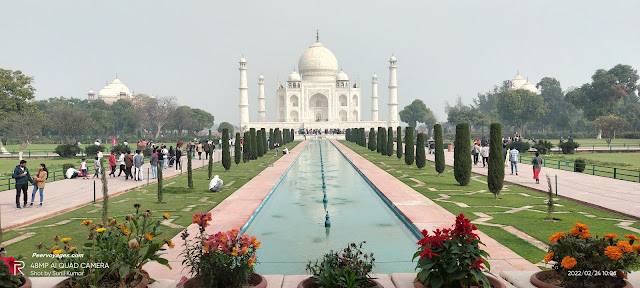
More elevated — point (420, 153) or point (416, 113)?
Result: point (416, 113)

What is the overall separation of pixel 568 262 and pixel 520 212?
562cm

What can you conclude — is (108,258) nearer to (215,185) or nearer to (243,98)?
(215,185)

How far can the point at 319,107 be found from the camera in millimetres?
74688

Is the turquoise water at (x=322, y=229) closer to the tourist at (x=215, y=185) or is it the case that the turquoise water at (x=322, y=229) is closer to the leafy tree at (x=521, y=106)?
the tourist at (x=215, y=185)

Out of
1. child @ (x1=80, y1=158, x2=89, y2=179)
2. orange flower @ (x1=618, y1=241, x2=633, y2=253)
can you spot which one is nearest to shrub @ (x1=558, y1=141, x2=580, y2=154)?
child @ (x1=80, y1=158, x2=89, y2=179)

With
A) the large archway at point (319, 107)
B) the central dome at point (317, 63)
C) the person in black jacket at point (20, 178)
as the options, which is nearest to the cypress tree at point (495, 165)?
the person in black jacket at point (20, 178)

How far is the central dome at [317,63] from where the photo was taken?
73000 mm

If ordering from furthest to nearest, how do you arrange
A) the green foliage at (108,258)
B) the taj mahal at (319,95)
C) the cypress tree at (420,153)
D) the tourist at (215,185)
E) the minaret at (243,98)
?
the taj mahal at (319,95) → the minaret at (243,98) → the cypress tree at (420,153) → the tourist at (215,185) → the green foliage at (108,258)

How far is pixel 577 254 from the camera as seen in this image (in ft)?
14.0

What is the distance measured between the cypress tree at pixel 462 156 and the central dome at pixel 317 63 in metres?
59.9

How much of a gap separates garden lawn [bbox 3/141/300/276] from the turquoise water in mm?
1268

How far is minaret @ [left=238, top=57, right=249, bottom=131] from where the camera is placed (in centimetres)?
6475

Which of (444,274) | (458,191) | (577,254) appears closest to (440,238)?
(444,274)

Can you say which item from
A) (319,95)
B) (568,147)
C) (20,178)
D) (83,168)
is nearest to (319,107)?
(319,95)
